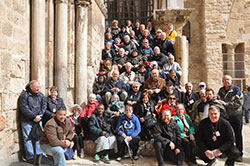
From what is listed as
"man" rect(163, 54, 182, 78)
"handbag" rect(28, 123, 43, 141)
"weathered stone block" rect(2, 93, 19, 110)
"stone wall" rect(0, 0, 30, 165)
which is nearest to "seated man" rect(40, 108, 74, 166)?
"handbag" rect(28, 123, 43, 141)

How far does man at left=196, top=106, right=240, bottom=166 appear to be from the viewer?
4141mm

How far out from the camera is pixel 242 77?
13.5 m

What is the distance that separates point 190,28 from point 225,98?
33.1ft

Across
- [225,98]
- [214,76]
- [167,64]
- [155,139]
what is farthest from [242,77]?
[155,139]

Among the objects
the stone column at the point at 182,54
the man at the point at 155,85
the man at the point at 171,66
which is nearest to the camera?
the man at the point at 155,85

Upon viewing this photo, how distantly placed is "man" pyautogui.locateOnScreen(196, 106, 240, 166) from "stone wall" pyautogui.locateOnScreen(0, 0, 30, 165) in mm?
3071

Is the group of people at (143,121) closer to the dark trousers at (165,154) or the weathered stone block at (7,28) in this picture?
the dark trousers at (165,154)

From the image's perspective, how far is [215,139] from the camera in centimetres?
426

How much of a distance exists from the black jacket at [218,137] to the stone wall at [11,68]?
307 cm

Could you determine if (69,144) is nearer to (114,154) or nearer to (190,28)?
(114,154)

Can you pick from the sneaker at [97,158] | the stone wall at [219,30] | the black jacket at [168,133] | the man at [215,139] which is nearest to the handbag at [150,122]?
the black jacket at [168,133]

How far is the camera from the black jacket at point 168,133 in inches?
182

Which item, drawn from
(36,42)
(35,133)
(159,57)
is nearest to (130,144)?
(35,133)

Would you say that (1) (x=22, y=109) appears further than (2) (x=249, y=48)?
No
